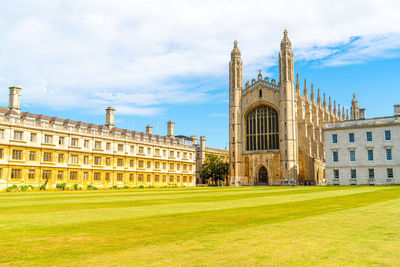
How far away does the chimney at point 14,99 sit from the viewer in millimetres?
45625

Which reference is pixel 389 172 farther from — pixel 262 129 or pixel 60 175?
pixel 60 175

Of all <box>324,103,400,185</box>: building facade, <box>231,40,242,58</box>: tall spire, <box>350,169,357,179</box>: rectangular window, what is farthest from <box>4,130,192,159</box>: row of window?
<box>350,169,357,179</box>: rectangular window

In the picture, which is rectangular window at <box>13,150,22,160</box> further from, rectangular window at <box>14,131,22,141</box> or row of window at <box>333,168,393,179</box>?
row of window at <box>333,168,393,179</box>

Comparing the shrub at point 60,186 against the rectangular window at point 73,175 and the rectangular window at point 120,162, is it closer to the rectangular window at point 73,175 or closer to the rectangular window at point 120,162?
the rectangular window at point 73,175

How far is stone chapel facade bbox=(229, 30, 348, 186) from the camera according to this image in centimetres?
6303

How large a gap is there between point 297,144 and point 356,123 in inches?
572

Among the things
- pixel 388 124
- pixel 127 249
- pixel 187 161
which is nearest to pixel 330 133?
pixel 388 124

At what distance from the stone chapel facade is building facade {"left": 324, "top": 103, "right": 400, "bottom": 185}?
29.7 ft

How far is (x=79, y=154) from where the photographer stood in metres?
49.2

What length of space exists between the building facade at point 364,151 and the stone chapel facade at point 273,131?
29.7ft

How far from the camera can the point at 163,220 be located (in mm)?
9742

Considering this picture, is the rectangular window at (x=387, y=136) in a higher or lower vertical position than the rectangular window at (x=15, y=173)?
higher

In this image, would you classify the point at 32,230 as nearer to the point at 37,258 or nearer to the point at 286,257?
the point at 37,258

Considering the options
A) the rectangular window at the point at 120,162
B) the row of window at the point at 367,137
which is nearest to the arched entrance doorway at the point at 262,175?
the row of window at the point at 367,137
